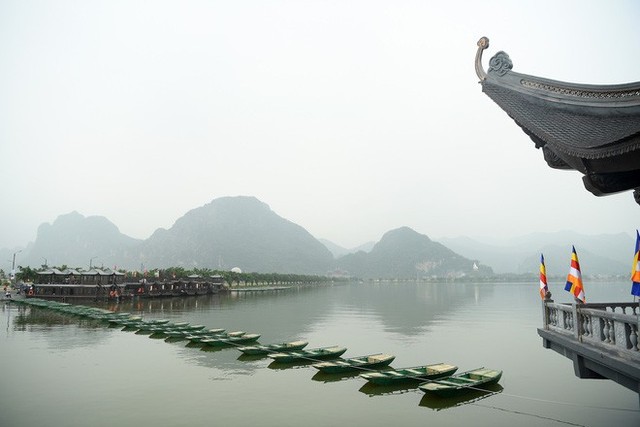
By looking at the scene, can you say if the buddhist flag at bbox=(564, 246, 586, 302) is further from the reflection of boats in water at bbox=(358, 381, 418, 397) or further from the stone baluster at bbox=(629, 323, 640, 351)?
the reflection of boats in water at bbox=(358, 381, 418, 397)

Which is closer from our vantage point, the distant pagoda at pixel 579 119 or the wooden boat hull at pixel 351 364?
the distant pagoda at pixel 579 119

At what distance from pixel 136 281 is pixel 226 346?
242ft

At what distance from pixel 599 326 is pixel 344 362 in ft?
44.2

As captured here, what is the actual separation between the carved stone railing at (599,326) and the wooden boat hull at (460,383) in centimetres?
519

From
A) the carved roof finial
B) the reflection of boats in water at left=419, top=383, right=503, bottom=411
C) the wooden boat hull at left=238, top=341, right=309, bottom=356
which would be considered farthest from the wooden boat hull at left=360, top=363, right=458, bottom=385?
the carved roof finial

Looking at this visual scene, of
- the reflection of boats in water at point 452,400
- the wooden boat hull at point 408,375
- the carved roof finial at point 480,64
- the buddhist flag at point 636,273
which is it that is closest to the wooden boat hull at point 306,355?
the wooden boat hull at point 408,375

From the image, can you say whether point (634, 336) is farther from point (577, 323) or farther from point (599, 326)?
point (577, 323)

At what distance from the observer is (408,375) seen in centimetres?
1900

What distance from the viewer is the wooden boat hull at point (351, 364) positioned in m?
21.3

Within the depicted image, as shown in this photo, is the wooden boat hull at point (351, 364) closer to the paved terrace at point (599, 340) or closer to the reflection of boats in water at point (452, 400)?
the reflection of boats in water at point (452, 400)

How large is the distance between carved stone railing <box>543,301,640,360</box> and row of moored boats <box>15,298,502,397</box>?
597cm

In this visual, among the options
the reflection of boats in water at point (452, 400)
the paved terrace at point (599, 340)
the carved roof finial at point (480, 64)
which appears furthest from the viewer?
the reflection of boats in water at point (452, 400)

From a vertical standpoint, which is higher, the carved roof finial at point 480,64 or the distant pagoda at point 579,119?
the carved roof finial at point 480,64

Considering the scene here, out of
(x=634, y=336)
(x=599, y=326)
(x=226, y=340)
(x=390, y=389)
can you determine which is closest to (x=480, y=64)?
(x=599, y=326)
